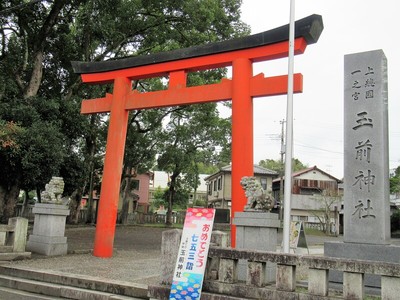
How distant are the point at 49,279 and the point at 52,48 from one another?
14.1 metres

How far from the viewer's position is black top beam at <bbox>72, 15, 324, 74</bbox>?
28.7ft

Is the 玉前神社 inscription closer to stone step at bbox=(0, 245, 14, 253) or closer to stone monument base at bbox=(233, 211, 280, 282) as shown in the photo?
stone monument base at bbox=(233, 211, 280, 282)

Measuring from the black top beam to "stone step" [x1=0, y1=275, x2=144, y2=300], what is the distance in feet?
21.7

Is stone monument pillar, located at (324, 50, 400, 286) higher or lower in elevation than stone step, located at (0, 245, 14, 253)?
higher

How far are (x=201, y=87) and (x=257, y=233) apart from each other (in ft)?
14.7

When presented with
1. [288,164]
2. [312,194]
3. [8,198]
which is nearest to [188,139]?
[8,198]

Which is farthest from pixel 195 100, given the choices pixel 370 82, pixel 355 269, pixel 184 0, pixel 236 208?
pixel 184 0

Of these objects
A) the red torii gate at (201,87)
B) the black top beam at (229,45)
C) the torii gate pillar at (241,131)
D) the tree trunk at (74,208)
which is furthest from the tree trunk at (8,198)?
the torii gate pillar at (241,131)

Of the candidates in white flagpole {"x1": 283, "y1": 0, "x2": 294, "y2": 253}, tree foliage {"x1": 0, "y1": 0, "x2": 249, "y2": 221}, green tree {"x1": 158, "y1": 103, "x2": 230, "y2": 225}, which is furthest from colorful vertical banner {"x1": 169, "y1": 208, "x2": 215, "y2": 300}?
green tree {"x1": 158, "y1": 103, "x2": 230, "y2": 225}

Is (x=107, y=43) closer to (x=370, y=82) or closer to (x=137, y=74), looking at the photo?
(x=137, y=74)

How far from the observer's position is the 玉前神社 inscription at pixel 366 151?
22.8ft

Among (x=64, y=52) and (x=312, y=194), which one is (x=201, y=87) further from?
(x=312, y=194)

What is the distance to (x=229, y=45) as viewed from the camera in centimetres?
990

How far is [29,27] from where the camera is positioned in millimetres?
17281
